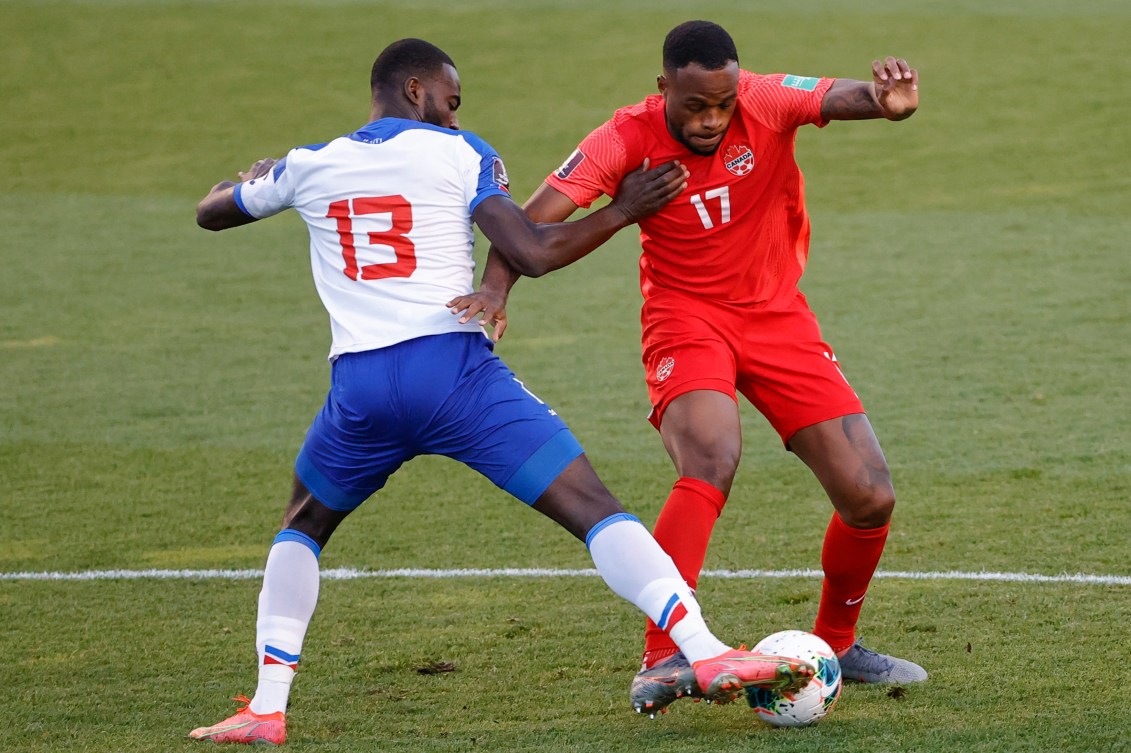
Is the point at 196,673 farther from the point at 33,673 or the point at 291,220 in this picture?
the point at 291,220

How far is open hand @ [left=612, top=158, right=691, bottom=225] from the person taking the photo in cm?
455

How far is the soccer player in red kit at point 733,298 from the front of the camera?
4.61 metres

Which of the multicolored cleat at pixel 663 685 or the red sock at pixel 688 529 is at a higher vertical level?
the red sock at pixel 688 529

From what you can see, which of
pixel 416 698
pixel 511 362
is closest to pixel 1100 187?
pixel 511 362

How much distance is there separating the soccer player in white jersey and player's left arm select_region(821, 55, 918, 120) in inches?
23.4

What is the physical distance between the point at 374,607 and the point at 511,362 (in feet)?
14.8

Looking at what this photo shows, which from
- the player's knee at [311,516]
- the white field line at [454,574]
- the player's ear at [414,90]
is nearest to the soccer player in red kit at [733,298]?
the player's ear at [414,90]

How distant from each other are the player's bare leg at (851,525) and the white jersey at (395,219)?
120cm

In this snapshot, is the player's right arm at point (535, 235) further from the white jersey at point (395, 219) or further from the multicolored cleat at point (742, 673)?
the multicolored cleat at point (742, 673)

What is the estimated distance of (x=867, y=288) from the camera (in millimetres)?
11922

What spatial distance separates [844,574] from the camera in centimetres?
490

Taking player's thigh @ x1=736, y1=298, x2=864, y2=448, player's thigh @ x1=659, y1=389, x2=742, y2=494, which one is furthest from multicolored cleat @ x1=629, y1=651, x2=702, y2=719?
player's thigh @ x1=736, y1=298, x2=864, y2=448

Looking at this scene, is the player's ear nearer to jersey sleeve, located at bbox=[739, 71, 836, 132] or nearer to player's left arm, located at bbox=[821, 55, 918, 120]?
jersey sleeve, located at bbox=[739, 71, 836, 132]

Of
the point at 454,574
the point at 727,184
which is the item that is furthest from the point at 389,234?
the point at 454,574
